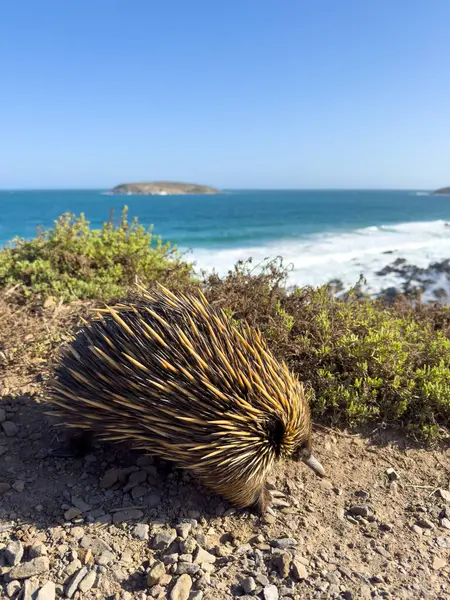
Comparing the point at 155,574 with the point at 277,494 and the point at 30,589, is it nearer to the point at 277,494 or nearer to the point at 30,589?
the point at 30,589

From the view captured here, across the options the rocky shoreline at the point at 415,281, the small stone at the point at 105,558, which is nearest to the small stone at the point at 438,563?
the small stone at the point at 105,558

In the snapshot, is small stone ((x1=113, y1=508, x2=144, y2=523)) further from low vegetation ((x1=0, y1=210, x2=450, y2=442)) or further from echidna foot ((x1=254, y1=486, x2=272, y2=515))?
low vegetation ((x1=0, y1=210, x2=450, y2=442))

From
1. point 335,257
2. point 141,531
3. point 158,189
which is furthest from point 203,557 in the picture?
point 158,189

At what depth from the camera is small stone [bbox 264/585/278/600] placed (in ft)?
9.33

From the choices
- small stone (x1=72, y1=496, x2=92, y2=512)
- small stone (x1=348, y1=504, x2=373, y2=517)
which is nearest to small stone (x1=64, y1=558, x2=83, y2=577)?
small stone (x1=72, y1=496, x2=92, y2=512)

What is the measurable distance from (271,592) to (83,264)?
222 inches

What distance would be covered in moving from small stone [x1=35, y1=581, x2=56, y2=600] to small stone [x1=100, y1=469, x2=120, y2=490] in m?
0.94

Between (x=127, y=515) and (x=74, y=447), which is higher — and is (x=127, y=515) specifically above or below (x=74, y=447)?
below

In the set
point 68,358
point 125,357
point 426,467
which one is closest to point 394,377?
point 426,467

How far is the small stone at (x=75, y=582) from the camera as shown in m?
2.82

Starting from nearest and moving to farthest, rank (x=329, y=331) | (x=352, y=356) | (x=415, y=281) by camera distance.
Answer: (x=352, y=356), (x=329, y=331), (x=415, y=281)

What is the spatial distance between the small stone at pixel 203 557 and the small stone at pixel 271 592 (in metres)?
0.42

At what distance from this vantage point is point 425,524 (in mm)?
3574

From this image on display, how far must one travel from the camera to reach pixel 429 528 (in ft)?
11.6
